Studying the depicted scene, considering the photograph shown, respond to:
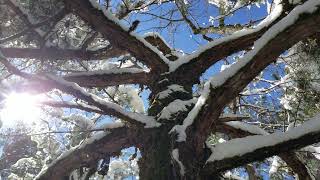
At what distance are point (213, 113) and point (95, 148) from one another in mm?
1567

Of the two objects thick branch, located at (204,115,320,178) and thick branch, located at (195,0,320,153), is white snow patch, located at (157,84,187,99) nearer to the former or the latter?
thick branch, located at (195,0,320,153)

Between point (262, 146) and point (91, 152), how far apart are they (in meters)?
2.09

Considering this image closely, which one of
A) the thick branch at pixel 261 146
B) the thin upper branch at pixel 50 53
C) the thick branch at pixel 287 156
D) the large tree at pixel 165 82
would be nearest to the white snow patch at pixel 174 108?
the large tree at pixel 165 82

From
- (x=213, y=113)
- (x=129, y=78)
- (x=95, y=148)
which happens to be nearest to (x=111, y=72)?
(x=129, y=78)

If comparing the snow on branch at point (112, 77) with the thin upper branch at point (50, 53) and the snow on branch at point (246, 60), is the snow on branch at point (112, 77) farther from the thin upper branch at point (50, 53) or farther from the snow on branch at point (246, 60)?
the snow on branch at point (246, 60)

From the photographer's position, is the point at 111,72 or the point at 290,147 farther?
the point at 111,72

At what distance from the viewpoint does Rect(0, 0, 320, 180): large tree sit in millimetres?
3475

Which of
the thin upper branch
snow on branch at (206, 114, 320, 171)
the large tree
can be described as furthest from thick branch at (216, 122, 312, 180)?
the thin upper branch

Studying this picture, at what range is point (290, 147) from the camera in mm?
3129

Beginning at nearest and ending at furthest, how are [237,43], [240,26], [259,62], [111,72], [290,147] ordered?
[290,147], [259,62], [237,43], [111,72], [240,26]

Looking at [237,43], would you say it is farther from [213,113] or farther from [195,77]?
[213,113]

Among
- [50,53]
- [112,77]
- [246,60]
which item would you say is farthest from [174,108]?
[50,53]

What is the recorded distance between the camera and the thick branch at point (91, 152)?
4.38m

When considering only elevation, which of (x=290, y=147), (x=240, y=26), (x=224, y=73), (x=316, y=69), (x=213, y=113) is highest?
(x=240, y=26)
